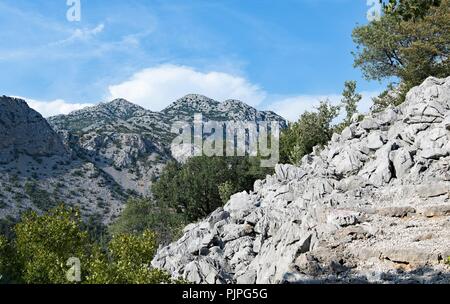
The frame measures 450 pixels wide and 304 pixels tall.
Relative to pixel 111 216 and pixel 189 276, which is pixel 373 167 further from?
pixel 111 216

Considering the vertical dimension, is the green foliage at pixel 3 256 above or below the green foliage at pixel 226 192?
below

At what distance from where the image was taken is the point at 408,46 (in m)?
56.4

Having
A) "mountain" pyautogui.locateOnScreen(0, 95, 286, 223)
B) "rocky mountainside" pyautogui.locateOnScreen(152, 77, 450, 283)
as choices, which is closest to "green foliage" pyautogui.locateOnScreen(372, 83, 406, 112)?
"rocky mountainside" pyautogui.locateOnScreen(152, 77, 450, 283)

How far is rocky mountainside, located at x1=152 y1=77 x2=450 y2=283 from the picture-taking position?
18.6 meters

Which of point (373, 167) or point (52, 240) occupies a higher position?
point (373, 167)

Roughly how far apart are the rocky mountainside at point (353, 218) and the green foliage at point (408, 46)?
14.5 metres

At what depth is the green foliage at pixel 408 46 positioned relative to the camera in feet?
167

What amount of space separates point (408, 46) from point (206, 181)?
35.6 m

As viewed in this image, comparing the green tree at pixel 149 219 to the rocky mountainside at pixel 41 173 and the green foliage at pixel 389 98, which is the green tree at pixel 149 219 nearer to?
the green foliage at pixel 389 98

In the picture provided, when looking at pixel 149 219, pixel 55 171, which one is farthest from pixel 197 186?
pixel 55 171

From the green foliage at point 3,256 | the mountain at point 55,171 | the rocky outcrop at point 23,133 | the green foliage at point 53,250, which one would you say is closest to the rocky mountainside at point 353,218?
the green foliage at point 53,250
